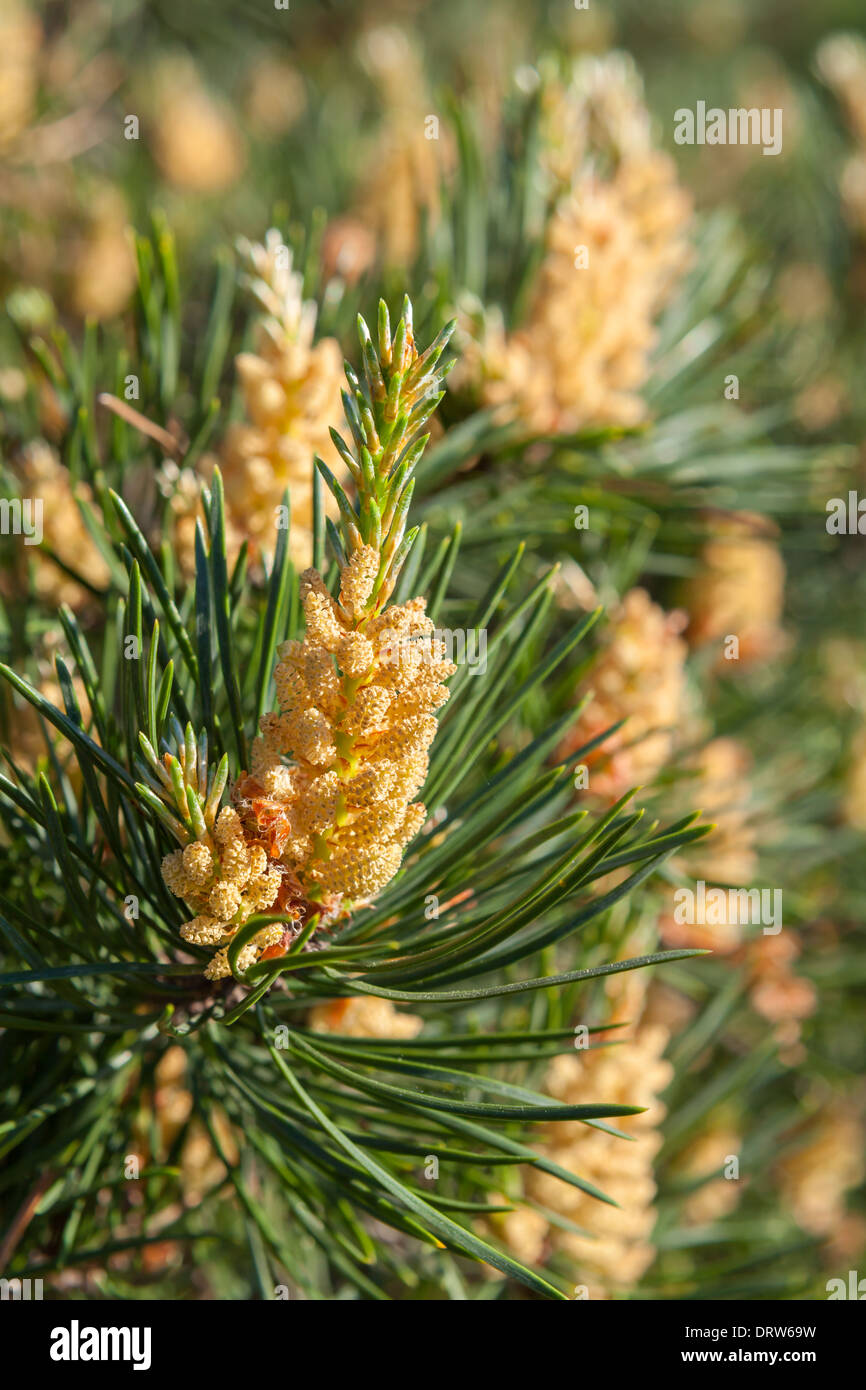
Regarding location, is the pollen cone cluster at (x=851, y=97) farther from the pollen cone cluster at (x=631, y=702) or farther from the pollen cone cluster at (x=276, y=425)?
the pollen cone cluster at (x=276, y=425)

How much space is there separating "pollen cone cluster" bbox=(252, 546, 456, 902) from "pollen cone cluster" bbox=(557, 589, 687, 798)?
11.7 inches

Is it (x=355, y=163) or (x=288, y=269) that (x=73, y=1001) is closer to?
(x=288, y=269)

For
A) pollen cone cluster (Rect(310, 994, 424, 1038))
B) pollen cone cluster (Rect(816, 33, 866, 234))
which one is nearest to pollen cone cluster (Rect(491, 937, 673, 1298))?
pollen cone cluster (Rect(310, 994, 424, 1038))

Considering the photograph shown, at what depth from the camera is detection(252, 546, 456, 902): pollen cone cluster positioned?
45 cm

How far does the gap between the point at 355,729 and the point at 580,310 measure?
0.47 meters

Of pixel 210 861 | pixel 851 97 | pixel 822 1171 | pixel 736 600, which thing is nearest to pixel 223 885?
pixel 210 861

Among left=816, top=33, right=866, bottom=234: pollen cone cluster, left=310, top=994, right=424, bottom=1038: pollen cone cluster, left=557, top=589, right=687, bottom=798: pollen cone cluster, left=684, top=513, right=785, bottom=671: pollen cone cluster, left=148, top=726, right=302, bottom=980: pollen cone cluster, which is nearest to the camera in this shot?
left=148, top=726, right=302, bottom=980: pollen cone cluster

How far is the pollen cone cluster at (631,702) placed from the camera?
0.76 meters

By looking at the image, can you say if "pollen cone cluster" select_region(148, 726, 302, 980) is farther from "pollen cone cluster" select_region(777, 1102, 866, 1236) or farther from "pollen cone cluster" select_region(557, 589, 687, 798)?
"pollen cone cluster" select_region(777, 1102, 866, 1236)

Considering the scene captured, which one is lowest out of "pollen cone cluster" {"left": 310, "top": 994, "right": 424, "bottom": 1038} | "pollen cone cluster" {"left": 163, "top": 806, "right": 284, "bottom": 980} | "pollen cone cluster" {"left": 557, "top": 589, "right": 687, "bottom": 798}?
"pollen cone cluster" {"left": 310, "top": 994, "right": 424, "bottom": 1038}

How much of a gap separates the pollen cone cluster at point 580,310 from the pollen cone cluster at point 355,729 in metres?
0.36

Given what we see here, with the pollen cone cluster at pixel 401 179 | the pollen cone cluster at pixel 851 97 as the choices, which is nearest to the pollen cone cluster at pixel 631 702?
the pollen cone cluster at pixel 401 179

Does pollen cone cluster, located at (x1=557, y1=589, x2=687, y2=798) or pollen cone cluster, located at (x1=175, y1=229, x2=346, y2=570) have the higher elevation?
pollen cone cluster, located at (x1=175, y1=229, x2=346, y2=570)
